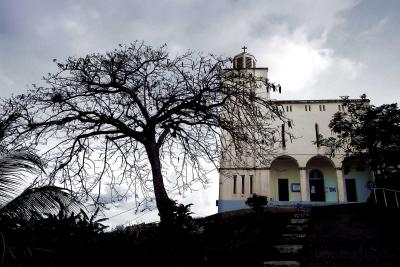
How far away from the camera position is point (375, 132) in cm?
1980

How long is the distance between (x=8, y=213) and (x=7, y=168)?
2.53ft

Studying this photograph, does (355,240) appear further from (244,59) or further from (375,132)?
(244,59)

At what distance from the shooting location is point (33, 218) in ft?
16.3

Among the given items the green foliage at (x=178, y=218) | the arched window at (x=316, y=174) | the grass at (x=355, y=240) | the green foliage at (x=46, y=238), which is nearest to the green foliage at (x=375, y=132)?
the grass at (x=355, y=240)

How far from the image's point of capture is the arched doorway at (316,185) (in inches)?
1170

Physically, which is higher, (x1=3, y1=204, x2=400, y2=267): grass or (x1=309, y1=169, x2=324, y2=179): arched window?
(x1=309, y1=169, x2=324, y2=179): arched window

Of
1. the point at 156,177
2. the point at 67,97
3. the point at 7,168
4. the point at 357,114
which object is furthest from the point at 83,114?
the point at 357,114

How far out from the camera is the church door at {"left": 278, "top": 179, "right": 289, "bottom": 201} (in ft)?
97.7

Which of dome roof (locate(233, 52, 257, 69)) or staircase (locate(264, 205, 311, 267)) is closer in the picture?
staircase (locate(264, 205, 311, 267))

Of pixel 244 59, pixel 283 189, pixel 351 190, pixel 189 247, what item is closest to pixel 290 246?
pixel 189 247

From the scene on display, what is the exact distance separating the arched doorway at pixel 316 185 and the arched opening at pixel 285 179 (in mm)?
1332

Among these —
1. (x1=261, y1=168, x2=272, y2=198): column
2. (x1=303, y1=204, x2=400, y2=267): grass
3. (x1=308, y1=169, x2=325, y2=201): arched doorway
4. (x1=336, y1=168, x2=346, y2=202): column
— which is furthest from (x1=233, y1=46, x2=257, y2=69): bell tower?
(x1=303, y1=204, x2=400, y2=267): grass

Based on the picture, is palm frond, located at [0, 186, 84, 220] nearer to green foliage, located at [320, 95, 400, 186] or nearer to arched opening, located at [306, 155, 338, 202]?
green foliage, located at [320, 95, 400, 186]

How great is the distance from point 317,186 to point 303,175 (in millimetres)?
2660
